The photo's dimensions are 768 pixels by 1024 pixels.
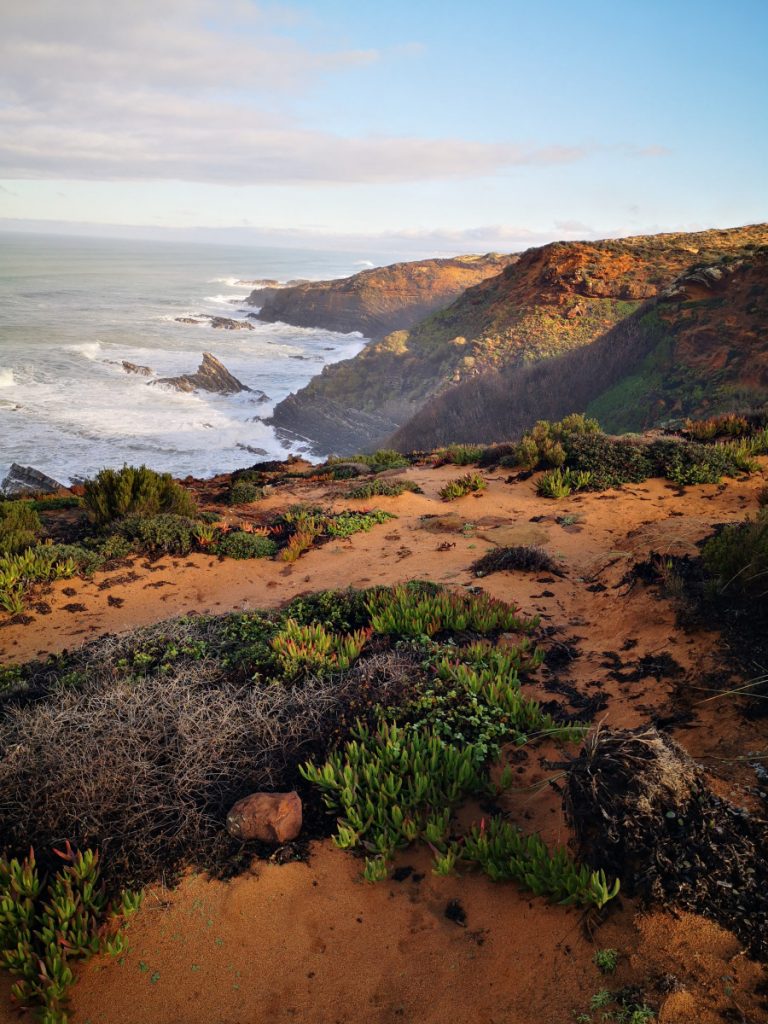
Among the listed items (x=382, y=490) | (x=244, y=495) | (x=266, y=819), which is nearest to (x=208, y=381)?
(x=244, y=495)

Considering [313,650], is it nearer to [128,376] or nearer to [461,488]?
[461,488]

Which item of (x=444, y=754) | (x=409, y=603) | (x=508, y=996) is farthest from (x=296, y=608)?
(x=508, y=996)

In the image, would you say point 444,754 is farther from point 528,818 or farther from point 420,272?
point 420,272

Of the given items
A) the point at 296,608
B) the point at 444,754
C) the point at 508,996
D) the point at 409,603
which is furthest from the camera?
the point at 296,608

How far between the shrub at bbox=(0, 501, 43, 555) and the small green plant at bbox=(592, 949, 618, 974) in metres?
8.68

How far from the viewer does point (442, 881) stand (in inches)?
124

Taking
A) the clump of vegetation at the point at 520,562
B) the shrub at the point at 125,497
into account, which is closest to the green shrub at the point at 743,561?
the clump of vegetation at the point at 520,562

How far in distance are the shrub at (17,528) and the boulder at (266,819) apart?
686cm

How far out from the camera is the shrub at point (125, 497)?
1034cm

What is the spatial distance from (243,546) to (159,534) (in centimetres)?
138

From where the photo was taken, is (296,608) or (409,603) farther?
(296,608)

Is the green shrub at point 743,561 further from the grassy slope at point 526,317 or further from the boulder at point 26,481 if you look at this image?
the grassy slope at point 526,317

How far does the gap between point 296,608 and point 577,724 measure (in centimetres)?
350

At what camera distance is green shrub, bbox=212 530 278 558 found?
9555mm
